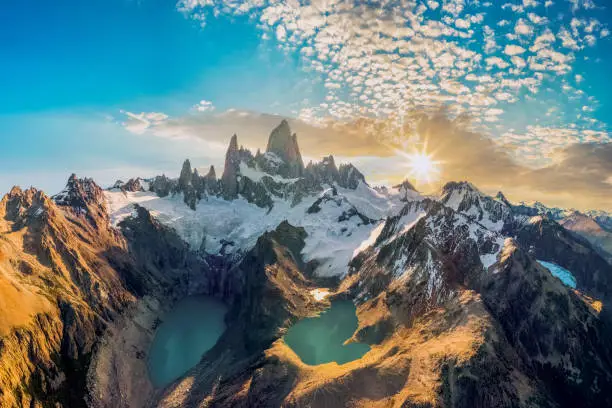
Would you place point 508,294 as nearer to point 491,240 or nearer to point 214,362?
point 491,240

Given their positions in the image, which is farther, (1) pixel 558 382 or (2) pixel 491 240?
(2) pixel 491 240

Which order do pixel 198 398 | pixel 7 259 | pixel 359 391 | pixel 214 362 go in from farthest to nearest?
pixel 214 362
pixel 7 259
pixel 198 398
pixel 359 391

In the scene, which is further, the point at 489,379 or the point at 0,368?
the point at 0,368

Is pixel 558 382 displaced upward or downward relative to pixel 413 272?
downward

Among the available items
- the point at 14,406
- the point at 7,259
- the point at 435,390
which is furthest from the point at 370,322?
the point at 7,259

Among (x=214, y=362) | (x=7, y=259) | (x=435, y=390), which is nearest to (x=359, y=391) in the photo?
(x=435, y=390)

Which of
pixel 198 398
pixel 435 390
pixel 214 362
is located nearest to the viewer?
pixel 435 390

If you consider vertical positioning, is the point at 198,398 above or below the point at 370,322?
below

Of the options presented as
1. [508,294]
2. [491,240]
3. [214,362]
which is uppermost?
[491,240]

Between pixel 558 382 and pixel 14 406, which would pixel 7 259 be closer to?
pixel 14 406
